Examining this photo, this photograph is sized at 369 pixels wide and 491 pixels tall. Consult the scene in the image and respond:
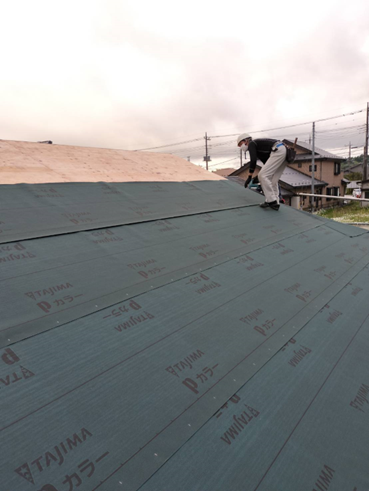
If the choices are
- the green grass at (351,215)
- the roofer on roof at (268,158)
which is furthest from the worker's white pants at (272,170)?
the green grass at (351,215)

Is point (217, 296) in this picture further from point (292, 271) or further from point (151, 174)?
point (151, 174)

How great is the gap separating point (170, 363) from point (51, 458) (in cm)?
58

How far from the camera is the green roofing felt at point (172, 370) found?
0.97m

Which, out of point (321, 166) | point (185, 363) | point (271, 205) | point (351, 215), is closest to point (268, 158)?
point (271, 205)

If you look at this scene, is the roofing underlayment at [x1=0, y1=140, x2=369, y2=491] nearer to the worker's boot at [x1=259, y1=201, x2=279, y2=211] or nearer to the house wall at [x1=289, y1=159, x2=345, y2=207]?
the worker's boot at [x1=259, y1=201, x2=279, y2=211]

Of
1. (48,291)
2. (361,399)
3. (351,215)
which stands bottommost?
(351,215)

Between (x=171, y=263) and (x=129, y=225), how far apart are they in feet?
2.67

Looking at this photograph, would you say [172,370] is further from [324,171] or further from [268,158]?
[324,171]

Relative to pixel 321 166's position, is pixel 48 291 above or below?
below

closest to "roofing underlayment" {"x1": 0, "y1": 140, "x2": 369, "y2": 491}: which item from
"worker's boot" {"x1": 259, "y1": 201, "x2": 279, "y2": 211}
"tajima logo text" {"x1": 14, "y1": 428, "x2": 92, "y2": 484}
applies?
"tajima logo text" {"x1": 14, "y1": 428, "x2": 92, "y2": 484}

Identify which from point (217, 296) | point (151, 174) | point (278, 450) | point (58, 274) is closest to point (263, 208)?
point (151, 174)

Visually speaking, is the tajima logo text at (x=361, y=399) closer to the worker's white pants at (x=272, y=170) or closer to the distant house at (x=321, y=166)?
the worker's white pants at (x=272, y=170)

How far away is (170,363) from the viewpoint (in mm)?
1364

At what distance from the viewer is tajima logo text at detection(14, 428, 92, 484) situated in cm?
86
